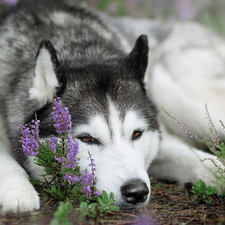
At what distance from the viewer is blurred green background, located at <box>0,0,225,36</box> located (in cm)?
744

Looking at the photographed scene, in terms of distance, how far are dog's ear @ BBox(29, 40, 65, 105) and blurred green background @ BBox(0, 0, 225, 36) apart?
16.3 feet

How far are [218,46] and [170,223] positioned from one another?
12.9ft

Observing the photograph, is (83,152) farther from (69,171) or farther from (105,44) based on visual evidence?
(105,44)

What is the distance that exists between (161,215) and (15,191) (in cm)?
119

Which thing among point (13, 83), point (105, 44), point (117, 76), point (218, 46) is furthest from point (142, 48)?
point (218, 46)

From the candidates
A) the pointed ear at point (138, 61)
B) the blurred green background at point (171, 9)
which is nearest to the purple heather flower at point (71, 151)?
the pointed ear at point (138, 61)

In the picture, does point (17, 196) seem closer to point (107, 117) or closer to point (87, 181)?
point (87, 181)

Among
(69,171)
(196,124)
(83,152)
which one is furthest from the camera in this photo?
(196,124)

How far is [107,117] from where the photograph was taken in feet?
8.35

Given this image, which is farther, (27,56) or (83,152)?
(27,56)

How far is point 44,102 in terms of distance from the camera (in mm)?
2736

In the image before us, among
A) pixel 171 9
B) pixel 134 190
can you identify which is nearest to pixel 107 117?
pixel 134 190

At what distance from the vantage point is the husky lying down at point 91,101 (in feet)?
7.77

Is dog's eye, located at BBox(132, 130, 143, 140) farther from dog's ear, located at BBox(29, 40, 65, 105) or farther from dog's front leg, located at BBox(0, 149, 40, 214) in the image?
dog's front leg, located at BBox(0, 149, 40, 214)
